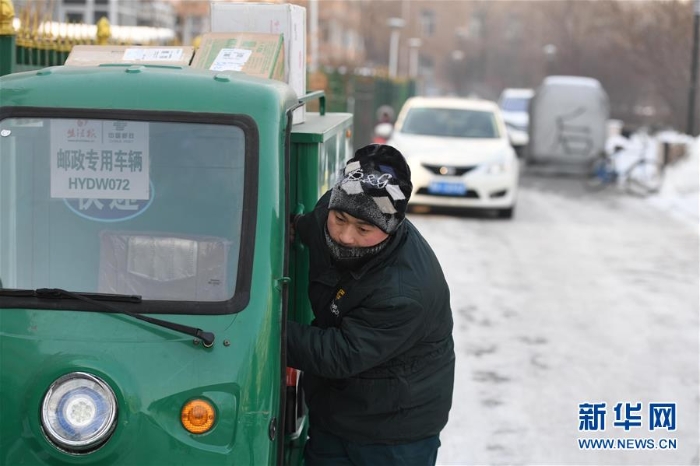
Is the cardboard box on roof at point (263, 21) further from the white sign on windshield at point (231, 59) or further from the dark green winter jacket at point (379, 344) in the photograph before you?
the dark green winter jacket at point (379, 344)

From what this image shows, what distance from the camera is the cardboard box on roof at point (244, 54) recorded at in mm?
4371

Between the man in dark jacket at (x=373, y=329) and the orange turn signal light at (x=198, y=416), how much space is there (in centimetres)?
39

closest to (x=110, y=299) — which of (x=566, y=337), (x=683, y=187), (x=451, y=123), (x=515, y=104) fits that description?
(x=566, y=337)

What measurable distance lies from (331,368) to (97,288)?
843 millimetres

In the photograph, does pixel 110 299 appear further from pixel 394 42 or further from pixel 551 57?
pixel 551 57

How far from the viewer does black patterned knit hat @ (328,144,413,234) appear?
3584 mm

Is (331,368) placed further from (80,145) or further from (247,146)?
(80,145)

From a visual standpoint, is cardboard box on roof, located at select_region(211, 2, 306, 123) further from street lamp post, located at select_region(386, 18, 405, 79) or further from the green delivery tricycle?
street lamp post, located at select_region(386, 18, 405, 79)

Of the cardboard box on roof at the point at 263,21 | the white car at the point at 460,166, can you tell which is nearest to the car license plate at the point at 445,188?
the white car at the point at 460,166

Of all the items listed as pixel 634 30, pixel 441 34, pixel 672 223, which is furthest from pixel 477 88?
pixel 672 223

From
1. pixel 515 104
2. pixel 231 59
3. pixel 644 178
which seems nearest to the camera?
pixel 231 59

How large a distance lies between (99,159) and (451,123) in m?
13.7

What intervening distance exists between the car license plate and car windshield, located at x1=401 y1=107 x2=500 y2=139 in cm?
129

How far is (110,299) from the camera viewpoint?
350 cm
